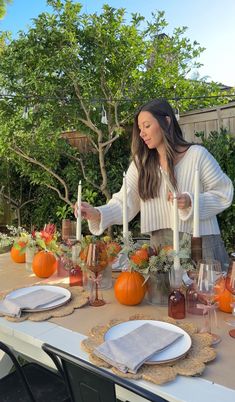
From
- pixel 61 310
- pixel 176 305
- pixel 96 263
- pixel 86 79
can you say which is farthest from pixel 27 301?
pixel 86 79

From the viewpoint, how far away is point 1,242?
162 cm

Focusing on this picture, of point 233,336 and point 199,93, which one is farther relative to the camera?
point 199,93

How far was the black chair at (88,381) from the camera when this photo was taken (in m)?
0.66

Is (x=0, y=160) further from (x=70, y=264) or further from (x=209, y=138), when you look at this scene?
(x=70, y=264)

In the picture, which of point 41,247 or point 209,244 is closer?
point 209,244

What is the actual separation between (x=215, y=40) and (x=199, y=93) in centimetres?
79

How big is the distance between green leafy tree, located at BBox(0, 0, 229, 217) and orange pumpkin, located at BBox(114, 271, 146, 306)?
7.48 ft

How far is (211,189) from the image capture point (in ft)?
4.56

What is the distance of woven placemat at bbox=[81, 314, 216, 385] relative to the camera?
0.73 meters

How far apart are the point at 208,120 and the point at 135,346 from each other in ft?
8.62

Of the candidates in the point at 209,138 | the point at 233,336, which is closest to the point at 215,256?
the point at 233,336

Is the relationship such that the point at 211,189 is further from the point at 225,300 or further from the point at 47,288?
the point at 47,288

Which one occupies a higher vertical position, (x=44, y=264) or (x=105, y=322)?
(x=44, y=264)

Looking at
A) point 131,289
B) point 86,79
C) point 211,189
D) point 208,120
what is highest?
point 86,79
